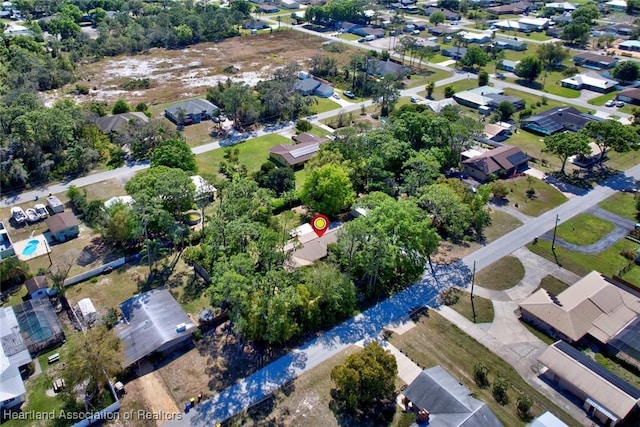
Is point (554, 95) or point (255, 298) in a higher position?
point (255, 298)

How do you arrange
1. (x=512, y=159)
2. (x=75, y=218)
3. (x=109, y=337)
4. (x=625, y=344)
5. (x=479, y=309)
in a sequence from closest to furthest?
(x=109, y=337)
(x=625, y=344)
(x=479, y=309)
(x=75, y=218)
(x=512, y=159)

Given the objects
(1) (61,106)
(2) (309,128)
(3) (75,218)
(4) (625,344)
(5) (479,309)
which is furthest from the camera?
(2) (309,128)

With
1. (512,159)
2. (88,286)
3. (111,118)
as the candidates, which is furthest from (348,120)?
(88,286)

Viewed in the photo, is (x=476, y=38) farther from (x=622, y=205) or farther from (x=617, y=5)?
(x=622, y=205)

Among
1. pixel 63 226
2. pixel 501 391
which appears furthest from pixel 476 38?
pixel 63 226

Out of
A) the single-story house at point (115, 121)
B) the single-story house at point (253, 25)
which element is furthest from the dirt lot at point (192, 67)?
the single-story house at point (115, 121)

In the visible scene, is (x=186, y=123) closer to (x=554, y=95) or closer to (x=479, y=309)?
(x=479, y=309)
